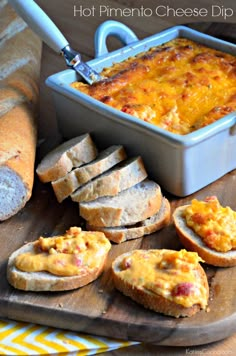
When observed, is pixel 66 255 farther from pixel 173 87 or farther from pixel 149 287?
pixel 173 87

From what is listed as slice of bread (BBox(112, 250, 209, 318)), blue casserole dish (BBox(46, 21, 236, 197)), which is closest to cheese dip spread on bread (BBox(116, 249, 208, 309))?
slice of bread (BBox(112, 250, 209, 318))

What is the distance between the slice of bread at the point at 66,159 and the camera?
3037 millimetres

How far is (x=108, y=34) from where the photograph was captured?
154 inches

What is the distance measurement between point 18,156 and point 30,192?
0.60 ft

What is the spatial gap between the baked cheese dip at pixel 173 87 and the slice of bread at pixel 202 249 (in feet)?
1.77

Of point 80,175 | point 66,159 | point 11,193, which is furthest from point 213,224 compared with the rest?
point 11,193

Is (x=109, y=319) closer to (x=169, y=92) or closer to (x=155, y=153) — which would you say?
(x=155, y=153)

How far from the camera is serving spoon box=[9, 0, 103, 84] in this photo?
3469 mm

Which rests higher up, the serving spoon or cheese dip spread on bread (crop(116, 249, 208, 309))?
the serving spoon

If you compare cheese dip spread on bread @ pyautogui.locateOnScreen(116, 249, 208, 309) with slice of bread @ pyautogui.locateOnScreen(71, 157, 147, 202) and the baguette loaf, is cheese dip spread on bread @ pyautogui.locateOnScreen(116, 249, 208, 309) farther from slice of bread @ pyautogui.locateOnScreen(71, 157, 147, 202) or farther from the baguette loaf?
the baguette loaf

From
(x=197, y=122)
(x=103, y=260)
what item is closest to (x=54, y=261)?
(x=103, y=260)

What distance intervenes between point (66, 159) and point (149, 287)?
87cm

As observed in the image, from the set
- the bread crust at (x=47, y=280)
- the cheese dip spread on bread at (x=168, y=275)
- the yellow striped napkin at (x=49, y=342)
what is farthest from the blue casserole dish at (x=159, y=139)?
the yellow striped napkin at (x=49, y=342)

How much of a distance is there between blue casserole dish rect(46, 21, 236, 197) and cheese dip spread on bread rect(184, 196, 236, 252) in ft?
0.94
